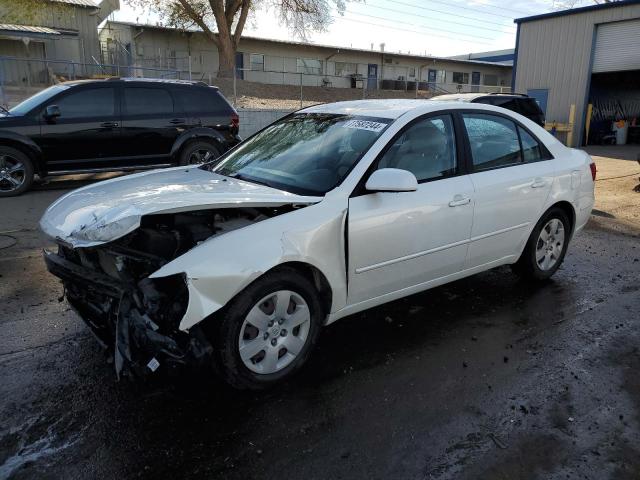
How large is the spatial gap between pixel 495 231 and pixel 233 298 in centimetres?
244

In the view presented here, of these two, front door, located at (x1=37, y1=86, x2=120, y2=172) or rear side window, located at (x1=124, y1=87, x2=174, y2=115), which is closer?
front door, located at (x1=37, y1=86, x2=120, y2=172)

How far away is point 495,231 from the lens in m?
4.41

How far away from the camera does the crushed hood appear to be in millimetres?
3004

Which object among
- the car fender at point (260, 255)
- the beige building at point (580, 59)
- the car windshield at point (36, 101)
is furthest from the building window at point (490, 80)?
the car fender at point (260, 255)

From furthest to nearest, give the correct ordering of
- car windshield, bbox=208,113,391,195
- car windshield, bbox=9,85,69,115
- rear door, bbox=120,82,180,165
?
1. rear door, bbox=120,82,180,165
2. car windshield, bbox=9,85,69,115
3. car windshield, bbox=208,113,391,195

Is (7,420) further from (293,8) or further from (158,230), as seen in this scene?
(293,8)

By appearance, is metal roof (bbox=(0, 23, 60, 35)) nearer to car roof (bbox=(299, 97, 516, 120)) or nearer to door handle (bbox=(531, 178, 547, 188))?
car roof (bbox=(299, 97, 516, 120))

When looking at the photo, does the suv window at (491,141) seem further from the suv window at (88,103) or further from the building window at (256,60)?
the building window at (256,60)

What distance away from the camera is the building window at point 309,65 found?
35.1m

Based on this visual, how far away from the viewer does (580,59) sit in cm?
2050

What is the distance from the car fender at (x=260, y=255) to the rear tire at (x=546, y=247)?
229 cm

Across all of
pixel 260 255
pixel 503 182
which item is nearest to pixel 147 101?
pixel 503 182

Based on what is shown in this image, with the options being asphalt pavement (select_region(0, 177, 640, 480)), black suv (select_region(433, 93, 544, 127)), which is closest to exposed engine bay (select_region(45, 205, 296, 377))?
asphalt pavement (select_region(0, 177, 640, 480))

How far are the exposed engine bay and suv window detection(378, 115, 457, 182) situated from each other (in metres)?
0.97
